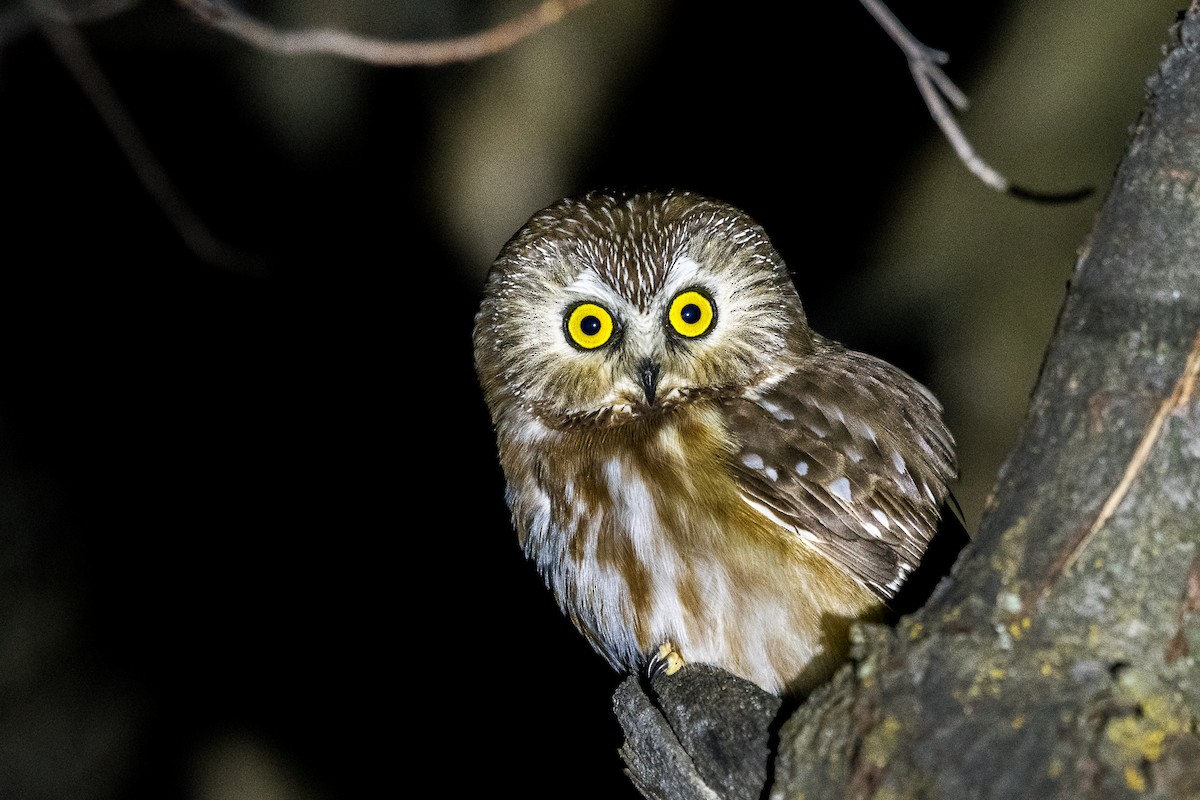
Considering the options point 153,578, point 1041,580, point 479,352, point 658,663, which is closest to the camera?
point 1041,580

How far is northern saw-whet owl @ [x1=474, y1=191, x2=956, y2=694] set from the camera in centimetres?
251

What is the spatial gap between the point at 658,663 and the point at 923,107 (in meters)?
3.03

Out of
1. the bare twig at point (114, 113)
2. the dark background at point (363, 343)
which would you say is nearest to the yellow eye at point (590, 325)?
the bare twig at point (114, 113)

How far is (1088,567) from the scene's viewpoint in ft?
5.14

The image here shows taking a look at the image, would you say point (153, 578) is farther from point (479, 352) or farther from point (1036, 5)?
point (1036, 5)

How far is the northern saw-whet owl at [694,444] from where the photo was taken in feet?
8.23

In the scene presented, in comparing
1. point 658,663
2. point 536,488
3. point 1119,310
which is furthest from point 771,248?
point 1119,310

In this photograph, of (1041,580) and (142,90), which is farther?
(142,90)

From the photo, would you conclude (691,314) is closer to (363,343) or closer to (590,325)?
(590,325)

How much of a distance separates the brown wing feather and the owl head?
0.43 ft

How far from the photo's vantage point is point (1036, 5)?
456cm

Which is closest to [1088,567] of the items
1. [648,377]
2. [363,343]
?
[648,377]

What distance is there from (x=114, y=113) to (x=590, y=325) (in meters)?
1.46

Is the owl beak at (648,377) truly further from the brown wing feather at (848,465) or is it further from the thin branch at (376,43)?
the thin branch at (376,43)
